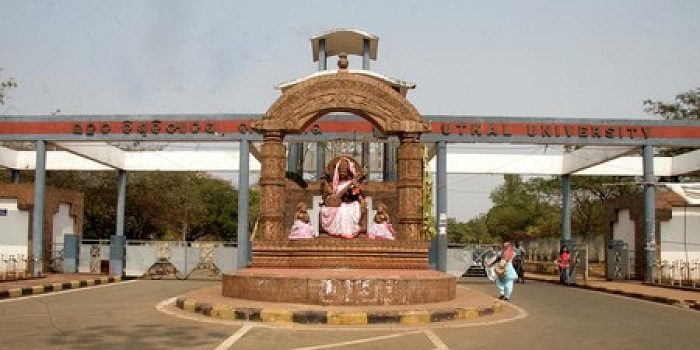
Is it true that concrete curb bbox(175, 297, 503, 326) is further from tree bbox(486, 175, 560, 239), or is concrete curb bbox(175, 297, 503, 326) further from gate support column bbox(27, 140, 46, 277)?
tree bbox(486, 175, 560, 239)

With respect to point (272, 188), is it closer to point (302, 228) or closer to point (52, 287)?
point (302, 228)

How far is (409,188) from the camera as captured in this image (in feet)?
51.9

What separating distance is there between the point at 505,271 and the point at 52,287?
12.0m

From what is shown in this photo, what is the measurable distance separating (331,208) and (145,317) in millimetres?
7000

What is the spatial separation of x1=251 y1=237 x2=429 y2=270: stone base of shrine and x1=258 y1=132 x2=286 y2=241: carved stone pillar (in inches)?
31.5

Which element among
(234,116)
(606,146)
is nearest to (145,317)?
(234,116)

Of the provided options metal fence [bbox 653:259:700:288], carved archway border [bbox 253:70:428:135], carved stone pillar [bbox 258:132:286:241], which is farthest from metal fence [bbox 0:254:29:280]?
metal fence [bbox 653:259:700:288]

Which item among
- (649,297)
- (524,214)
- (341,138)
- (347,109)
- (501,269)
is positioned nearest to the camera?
(501,269)

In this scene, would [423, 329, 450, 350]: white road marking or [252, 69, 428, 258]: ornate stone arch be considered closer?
[423, 329, 450, 350]: white road marking

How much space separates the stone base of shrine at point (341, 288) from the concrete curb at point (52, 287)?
21.7ft

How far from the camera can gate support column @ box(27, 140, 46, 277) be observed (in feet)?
75.7

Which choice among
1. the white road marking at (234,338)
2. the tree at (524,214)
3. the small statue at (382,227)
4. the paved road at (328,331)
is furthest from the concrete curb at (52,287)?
the tree at (524,214)

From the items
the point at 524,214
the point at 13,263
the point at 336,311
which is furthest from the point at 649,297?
the point at 524,214

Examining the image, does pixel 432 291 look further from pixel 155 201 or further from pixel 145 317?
pixel 155 201
